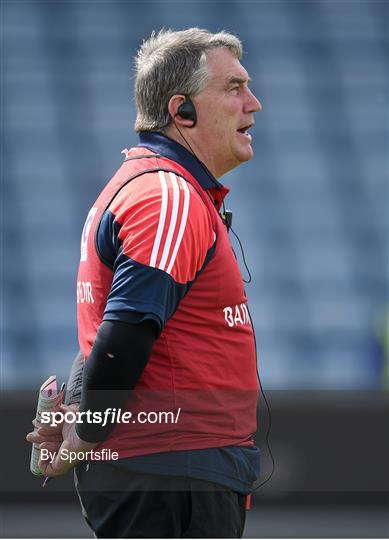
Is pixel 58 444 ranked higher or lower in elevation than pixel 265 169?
higher

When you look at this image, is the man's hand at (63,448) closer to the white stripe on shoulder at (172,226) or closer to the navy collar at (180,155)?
the white stripe on shoulder at (172,226)

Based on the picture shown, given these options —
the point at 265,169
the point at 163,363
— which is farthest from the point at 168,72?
the point at 265,169

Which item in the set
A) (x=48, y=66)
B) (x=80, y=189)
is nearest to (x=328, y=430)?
(x=80, y=189)

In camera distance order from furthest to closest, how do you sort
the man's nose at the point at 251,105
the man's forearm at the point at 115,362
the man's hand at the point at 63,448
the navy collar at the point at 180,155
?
the man's nose at the point at 251,105
the navy collar at the point at 180,155
the man's hand at the point at 63,448
the man's forearm at the point at 115,362

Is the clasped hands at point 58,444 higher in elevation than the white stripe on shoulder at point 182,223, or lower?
lower

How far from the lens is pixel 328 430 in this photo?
20.1 ft

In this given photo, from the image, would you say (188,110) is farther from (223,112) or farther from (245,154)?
(245,154)

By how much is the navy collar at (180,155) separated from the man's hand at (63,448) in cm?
64

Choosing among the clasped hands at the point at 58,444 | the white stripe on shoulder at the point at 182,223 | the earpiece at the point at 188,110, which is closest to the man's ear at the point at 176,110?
the earpiece at the point at 188,110

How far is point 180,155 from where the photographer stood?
8.46 ft

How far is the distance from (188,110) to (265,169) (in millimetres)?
7189

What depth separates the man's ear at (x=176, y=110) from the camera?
8.57ft

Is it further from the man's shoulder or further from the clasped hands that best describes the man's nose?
the clasped hands

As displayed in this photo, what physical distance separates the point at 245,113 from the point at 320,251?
6.91 meters
